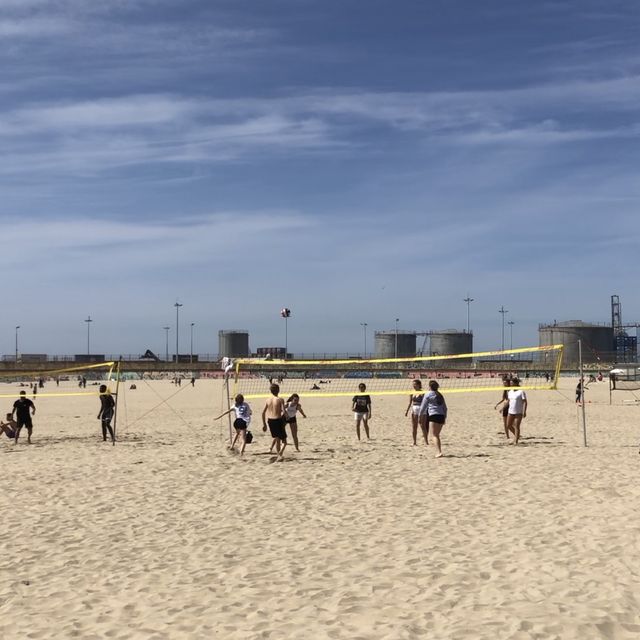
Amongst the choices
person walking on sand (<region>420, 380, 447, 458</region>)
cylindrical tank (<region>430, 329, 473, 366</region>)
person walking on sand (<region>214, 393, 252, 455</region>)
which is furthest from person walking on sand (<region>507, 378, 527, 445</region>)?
cylindrical tank (<region>430, 329, 473, 366</region>)

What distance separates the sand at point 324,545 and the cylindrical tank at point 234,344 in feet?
314

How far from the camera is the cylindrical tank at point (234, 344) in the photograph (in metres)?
108

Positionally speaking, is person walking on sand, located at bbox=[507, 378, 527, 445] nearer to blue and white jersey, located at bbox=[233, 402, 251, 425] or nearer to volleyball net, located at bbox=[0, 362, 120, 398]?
blue and white jersey, located at bbox=[233, 402, 251, 425]

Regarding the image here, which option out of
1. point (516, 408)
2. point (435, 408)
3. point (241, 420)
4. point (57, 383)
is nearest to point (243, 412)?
point (241, 420)

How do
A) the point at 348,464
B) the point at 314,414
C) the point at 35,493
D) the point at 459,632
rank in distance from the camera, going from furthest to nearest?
the point at 314,414 → the point at 348,464 → the point at 35,493 → the point at 459,632

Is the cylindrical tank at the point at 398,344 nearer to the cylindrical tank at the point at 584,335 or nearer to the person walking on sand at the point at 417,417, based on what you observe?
the cylindrical tank at the point at 584,335

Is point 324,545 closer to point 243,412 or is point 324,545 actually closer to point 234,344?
point 243,412

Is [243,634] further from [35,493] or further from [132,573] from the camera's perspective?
[35,493]

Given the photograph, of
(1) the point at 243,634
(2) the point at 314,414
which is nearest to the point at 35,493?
(1) the point at 243,634

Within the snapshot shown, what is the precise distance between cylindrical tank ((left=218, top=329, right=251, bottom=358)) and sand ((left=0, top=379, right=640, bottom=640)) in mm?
95854

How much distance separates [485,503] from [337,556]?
2.51m

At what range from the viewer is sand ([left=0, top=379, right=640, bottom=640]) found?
455cm

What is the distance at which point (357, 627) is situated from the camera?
14.5 ft

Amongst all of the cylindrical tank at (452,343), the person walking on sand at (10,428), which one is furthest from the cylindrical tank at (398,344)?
the person walking on sand at (10,428)
